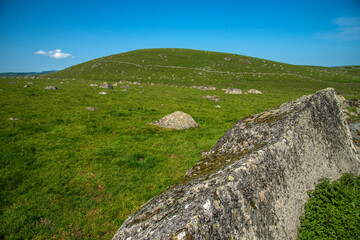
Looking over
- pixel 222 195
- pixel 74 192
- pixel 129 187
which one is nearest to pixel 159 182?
pixel 129 187

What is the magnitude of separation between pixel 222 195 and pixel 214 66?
348ft

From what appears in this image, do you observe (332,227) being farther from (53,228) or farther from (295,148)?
(53,228)

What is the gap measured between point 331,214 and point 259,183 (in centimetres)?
216

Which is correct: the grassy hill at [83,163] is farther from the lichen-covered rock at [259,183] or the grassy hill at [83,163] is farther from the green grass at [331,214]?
the green grass at [331,214]

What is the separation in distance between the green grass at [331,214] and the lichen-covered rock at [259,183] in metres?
0.22

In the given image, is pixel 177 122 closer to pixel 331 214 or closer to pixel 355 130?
pixel 355 130

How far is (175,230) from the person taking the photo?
314cm

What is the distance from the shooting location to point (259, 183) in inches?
166

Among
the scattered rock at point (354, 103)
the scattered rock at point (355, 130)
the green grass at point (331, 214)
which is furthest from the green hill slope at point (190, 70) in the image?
the green grass at point (331, 214)

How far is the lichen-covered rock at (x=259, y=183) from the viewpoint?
3425 millimetres

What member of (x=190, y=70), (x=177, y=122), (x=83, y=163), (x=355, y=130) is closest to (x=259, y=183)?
(x=355, y=130)

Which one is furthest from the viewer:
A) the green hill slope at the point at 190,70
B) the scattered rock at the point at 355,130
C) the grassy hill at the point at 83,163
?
the green hill slope at the point at 190,70

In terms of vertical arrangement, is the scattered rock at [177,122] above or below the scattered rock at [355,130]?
below

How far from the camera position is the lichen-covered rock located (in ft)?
11.2
